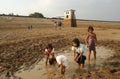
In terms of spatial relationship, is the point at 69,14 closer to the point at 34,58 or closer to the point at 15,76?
the point at 34,58

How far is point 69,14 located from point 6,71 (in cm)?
3524

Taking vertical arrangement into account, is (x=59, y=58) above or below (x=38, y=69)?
above

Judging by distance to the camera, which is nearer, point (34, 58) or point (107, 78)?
point (107, 78)

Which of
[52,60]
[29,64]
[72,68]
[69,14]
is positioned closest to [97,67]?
[72,68]

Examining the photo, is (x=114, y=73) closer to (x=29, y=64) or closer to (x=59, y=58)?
(x=59, y=58)

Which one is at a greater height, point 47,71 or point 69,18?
point 69,18

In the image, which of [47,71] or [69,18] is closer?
[47,71]

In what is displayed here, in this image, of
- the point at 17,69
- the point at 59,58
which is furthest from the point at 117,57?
the point at 17,69

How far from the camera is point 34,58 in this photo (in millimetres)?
11453

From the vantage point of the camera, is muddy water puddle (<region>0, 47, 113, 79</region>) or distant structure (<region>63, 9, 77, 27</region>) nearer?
muddy water puddle (<region>0, 47, 113, 79</region>)

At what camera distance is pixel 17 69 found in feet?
30.5

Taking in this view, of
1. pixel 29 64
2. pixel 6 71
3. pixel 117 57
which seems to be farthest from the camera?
pixel 117 57

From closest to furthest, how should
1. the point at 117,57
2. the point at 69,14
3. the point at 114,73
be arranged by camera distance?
the point at 114,73 → the point at 117,57 → the point at 69,14

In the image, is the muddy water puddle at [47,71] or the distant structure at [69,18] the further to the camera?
the distant structure at [69,18]
